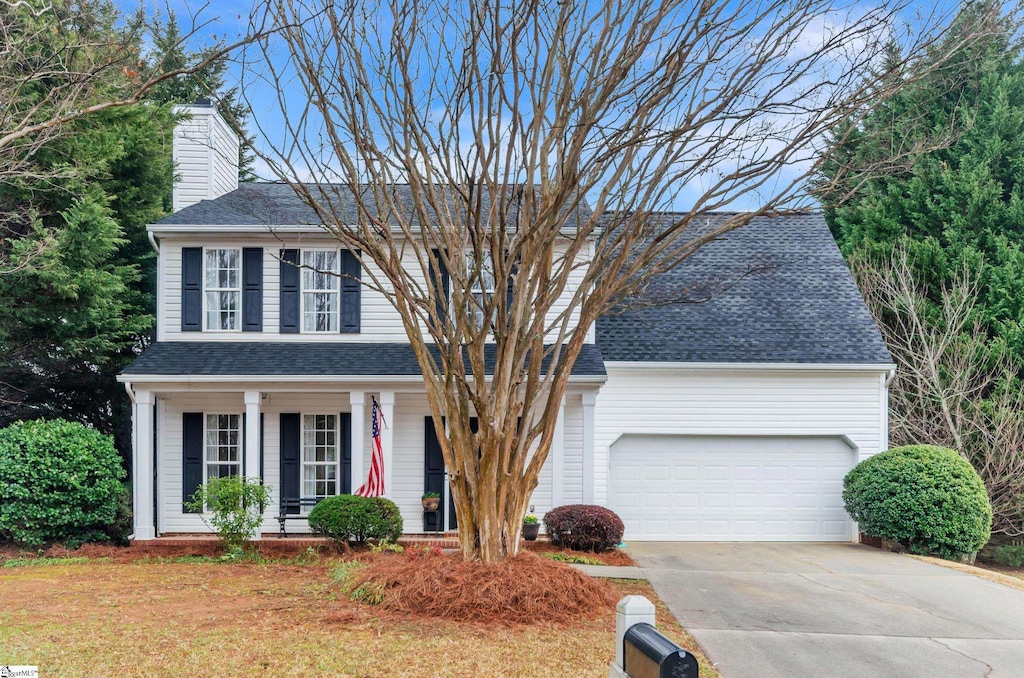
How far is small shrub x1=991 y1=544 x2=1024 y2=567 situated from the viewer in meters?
18.9

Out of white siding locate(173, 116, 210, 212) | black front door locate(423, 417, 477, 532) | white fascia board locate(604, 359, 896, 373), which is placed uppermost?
white siding locate(173, 116, 210, 212)

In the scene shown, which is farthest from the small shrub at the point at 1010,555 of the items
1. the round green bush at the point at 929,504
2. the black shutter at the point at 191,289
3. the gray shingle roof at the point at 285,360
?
the black shutter at the point at 191,289

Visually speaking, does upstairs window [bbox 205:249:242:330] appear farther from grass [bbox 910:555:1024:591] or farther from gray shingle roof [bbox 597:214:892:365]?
grass [bbox 910:555:1024:591]

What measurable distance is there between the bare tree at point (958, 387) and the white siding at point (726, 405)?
317 centimetres

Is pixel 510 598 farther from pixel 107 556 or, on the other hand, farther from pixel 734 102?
pixel 107 556

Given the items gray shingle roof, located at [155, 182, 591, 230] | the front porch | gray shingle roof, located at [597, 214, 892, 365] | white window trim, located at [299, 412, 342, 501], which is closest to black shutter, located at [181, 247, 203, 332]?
gray shingle roof, located at [155, 182, 591, 230]

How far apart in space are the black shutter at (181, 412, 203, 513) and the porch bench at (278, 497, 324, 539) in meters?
1.69

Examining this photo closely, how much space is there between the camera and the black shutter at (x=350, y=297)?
53.0 feet

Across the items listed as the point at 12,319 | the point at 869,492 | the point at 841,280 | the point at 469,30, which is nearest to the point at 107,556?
the point at 12,319

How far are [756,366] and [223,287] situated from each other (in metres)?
10.1

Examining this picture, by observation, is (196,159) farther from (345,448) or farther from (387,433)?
(387,433)

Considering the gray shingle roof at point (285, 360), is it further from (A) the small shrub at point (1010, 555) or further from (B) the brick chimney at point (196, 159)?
(A) the small shrub at point (1010, 555)

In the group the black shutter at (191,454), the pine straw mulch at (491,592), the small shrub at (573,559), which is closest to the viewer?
the pine straw mulch at (491,592)

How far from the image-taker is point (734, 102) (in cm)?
999
